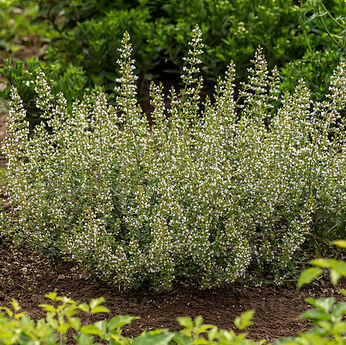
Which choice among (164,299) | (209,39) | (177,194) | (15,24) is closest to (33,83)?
(209,39)

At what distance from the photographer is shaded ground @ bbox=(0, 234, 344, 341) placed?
11.2 feet

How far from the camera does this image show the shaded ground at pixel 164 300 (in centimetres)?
343

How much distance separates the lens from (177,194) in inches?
143

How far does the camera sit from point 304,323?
3463 mm

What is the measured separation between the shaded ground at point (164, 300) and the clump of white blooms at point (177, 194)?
0.40 ft

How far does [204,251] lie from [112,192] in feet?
2.78

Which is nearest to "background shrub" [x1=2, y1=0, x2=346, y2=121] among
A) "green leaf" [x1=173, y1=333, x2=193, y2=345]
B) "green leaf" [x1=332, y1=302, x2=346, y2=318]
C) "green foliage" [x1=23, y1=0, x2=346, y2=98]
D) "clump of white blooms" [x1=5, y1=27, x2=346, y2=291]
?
"green foliage" [x1=23, y1=0, x2=346, y2=98]

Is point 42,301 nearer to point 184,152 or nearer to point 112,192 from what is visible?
point 112,192

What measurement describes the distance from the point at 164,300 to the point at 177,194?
28.4 inches

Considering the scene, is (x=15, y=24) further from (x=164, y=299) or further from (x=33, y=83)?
(x=164, y=299)

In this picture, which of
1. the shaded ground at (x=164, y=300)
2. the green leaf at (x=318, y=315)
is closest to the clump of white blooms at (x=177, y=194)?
the shaded ground at (x=164, y=300)

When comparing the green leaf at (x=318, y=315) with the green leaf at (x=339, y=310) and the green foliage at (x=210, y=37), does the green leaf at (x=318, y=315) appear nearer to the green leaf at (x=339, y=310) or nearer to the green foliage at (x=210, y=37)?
the green leaf at (x=339, y=310)

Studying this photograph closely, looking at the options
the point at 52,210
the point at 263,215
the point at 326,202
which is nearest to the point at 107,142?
the point at 52,210

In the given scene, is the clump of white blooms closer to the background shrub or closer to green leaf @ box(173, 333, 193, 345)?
green leaf @ box(173, 333, 193, 345)
